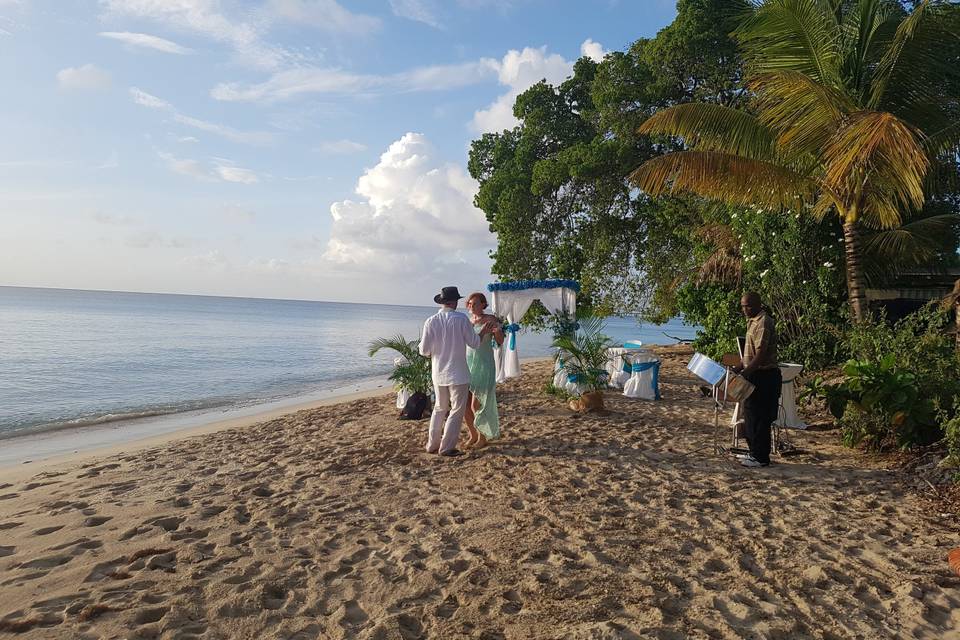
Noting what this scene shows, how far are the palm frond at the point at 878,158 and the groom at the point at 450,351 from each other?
4457 mm

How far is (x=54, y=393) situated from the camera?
13.2 m

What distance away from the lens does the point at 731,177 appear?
7.93 meters

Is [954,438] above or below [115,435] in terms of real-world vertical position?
above

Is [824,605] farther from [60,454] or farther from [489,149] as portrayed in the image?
[489,149]

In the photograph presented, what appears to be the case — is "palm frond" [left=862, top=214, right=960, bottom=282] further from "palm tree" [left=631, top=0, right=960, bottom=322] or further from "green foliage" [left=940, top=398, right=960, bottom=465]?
"green foliage" [left=940, top=398, right=960, bottom=465]

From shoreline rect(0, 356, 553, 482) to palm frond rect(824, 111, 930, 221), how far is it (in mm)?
8710

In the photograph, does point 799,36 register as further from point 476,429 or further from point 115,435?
point 115,435

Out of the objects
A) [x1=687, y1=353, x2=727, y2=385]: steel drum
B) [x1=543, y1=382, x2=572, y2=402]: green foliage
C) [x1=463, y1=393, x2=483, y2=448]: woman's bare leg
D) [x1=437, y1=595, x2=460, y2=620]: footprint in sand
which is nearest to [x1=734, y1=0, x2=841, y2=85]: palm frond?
[x1=687, y1=353, x2=727, y2=385]: steel drum

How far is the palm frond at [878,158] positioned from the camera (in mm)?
5715

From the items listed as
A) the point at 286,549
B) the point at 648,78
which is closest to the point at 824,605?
the point at 286,549

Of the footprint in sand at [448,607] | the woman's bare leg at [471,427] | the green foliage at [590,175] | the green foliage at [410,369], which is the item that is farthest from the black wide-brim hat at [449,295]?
the green foliage at [590,175]

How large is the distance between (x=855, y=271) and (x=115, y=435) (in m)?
11.4

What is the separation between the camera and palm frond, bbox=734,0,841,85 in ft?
25.3

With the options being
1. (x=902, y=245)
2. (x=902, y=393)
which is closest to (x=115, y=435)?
(x=902, y=393)
